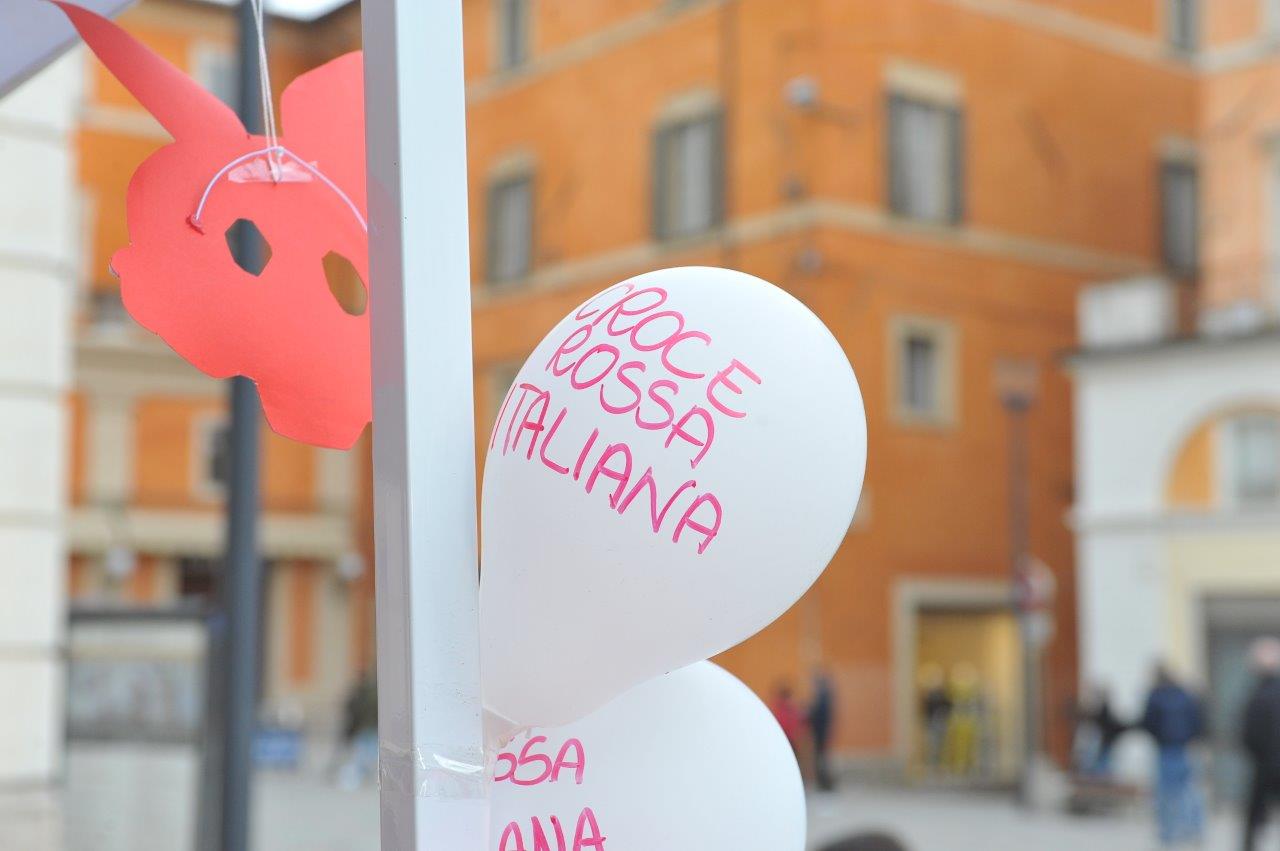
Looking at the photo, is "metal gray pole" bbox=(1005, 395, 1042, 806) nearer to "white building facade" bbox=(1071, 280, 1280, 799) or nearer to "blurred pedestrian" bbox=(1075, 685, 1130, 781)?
"blurred pedestrian" bbox=(1075, 685, 1130, 781)

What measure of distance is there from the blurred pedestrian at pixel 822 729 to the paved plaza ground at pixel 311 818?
30cm

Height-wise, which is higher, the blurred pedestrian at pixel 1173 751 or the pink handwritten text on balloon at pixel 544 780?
the pink handwritten text on balloon at pixel 544 780

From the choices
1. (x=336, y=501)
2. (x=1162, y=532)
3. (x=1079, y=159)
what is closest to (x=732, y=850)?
(x=1162, y=532)

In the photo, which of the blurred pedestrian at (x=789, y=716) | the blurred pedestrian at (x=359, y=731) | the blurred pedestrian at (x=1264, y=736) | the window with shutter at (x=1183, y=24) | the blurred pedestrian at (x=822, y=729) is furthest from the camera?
the window with shutter at (x=1183, y=24)

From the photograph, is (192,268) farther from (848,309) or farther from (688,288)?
(848,309)

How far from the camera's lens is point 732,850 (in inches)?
86.0

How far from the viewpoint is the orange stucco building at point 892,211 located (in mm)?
23312

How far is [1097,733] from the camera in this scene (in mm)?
19938

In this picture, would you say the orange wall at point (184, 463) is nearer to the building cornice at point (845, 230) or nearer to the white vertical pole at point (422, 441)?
the building cornice at point (845, 230)

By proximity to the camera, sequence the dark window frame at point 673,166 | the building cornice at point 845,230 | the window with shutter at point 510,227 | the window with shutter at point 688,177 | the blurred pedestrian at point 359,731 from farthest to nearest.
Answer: the window with shutter at point 510,227 < the window with shutter at point 688,177 < the dark window frame at point 673,166 < the building cornice at point 845,230 < the blurred pedestrian at point 359,731

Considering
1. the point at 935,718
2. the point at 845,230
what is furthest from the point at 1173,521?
→ the point at 845,230

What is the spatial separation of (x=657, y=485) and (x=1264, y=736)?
35.7 ft

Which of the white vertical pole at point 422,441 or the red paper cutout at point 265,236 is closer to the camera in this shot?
the white vertical pole at point 422,441

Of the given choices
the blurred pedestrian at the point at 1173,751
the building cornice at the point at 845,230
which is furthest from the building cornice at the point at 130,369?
the blurred pedestrian at the point at 1173,751
